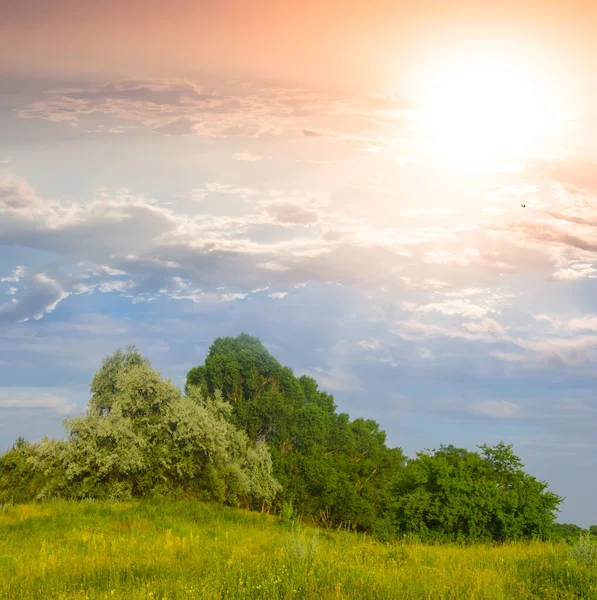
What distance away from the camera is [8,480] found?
33062mm

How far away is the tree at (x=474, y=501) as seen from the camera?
2103cm

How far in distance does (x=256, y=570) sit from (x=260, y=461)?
30402 mm

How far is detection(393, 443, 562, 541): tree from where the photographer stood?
69.0 feet

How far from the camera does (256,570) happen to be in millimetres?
10305

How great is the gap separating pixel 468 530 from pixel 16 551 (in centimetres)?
1458

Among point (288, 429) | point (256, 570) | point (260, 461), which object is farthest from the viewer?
point (288, 429)

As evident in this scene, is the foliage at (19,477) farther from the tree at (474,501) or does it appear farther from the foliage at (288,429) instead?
the tree at (474,501)

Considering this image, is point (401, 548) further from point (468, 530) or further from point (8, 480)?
point (8, 480)

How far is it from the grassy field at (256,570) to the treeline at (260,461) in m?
5.40

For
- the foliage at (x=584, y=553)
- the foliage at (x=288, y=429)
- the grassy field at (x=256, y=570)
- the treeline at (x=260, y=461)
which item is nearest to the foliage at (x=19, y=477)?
the treeline at (x=260, y=461)

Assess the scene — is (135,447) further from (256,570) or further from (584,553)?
(584,553)

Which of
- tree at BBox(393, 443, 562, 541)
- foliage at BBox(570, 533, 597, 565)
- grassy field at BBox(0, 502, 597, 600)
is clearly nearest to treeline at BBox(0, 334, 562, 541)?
tree at BBox(393, 443, 562, 541)

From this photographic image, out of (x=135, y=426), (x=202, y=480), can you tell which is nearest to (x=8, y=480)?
(x=135, y=426)

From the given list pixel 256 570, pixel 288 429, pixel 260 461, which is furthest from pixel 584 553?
pixel 288 429
